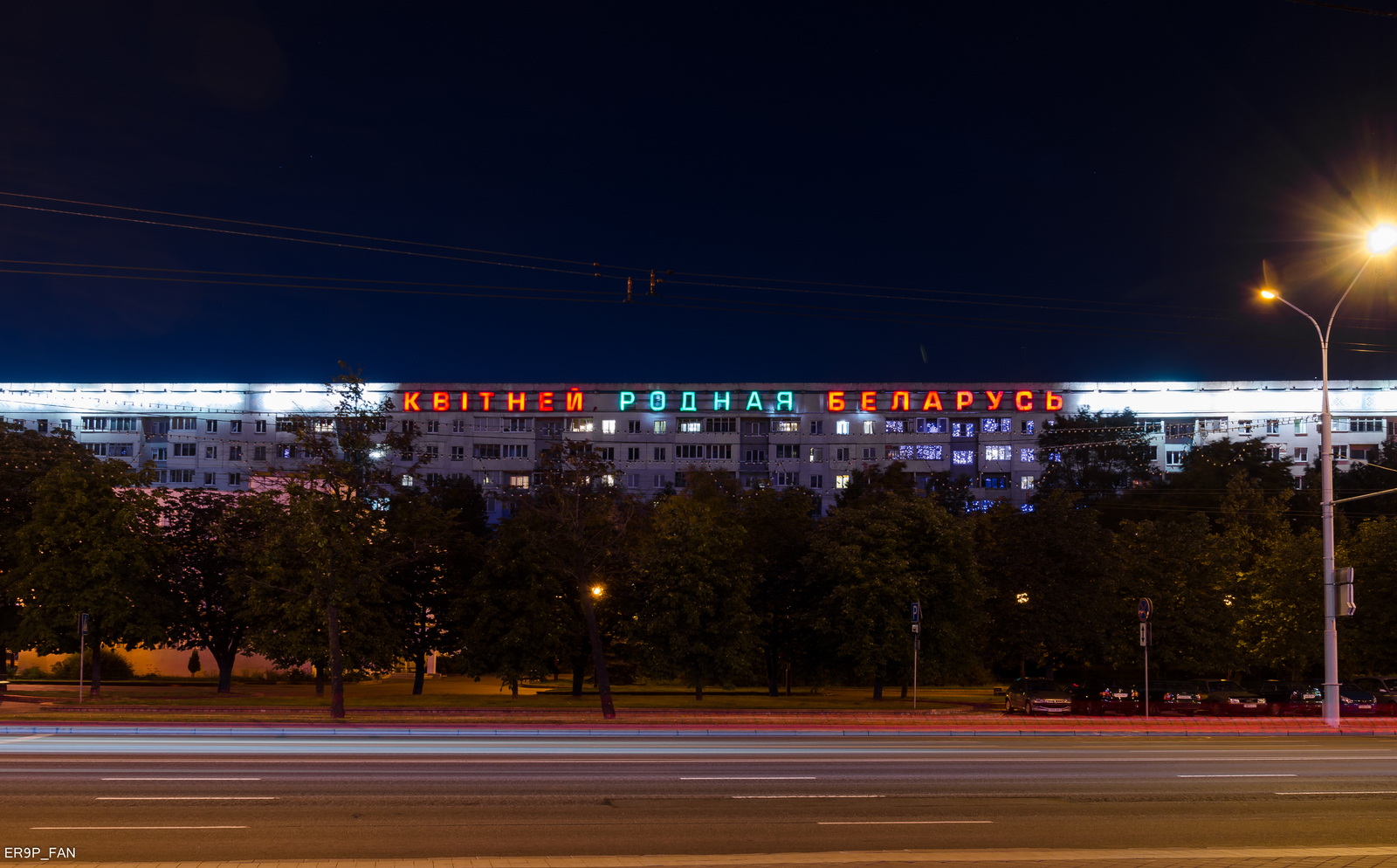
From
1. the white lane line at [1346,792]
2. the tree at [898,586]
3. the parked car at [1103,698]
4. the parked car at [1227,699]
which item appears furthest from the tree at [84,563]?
the parked car at [1227,699]

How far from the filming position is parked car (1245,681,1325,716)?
38688 mm

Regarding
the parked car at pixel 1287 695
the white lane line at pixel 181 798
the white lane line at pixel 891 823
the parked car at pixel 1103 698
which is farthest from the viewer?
the parked car at pixel 1287 695

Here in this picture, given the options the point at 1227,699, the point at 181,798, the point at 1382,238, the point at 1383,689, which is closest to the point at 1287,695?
the point at 1227,699

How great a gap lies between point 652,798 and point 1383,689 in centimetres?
3996

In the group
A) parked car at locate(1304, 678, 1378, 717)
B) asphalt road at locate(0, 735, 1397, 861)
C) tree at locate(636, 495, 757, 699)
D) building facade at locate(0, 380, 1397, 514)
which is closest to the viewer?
asphalt road at locate(0, 735, 1397, 861)

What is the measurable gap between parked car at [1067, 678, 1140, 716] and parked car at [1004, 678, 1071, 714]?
1.20 meters

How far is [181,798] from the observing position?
45.4 feet

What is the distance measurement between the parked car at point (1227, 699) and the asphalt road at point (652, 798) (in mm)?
17382

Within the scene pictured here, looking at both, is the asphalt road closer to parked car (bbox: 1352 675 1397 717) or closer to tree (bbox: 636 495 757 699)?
tree (bbox: 636 495 757 699)

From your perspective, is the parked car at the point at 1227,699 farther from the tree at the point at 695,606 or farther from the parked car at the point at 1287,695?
the tree at the point at 695,606

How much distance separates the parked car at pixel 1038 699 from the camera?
35281 mm

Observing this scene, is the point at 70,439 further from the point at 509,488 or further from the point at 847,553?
the point at 847,553

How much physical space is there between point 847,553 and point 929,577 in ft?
13.0

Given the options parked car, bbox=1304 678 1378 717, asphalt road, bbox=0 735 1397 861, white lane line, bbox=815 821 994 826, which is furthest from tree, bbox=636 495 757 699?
white lane line, bbox=815 821 994 826
